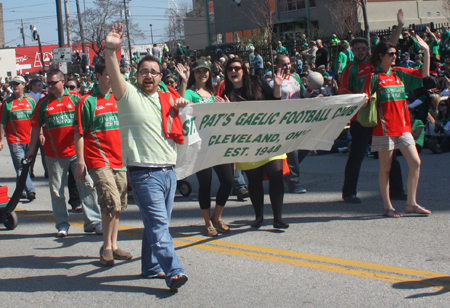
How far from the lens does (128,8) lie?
58.4 meters

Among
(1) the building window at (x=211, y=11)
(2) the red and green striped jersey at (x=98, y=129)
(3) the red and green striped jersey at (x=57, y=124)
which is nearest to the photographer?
(2) the red and green striped jersey at (x=98, y=129)

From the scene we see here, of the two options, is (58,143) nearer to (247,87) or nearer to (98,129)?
(98,129)

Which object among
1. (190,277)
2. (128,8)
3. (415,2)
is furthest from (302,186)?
(128,8)

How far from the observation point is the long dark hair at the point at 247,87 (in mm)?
6285

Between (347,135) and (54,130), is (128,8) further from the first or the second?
(54,130)

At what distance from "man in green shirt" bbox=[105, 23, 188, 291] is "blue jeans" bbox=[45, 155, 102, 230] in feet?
7.66

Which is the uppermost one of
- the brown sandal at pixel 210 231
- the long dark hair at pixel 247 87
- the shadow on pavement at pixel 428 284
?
the long dark hair at pixel 247 87

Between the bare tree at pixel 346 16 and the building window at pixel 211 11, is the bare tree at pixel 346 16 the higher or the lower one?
the lower one

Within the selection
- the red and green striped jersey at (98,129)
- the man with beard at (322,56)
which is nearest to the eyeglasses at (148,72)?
the red and green striped jersey at (98,129)

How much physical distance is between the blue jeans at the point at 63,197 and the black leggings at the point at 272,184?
6.42 ft

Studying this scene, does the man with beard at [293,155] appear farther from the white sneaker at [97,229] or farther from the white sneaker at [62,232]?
the white sneaker at [62,232]

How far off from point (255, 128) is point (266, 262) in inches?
57.2

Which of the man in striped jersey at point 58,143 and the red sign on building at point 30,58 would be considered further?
the red sign on building at point 30,58

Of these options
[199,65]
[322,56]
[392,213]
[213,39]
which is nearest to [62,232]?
[199,65]
